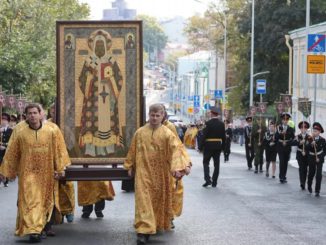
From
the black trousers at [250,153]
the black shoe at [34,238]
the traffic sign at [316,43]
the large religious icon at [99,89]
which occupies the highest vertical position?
the traffic sign at [316,43]

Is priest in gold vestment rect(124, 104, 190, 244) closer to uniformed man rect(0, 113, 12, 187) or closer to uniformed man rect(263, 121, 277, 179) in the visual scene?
uniformed man rect(0, 113, 12, 187)

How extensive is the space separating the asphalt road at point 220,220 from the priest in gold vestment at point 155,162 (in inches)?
21.7

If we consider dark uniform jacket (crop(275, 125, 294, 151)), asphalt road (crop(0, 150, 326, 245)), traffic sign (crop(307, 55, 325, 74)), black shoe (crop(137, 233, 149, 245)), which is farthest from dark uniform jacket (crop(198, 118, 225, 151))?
black shoe (crop(137, 233, 149, 245))

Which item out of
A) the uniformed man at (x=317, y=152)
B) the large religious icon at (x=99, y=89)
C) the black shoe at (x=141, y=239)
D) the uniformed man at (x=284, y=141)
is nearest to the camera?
the black shoe at (x=141, y=239)

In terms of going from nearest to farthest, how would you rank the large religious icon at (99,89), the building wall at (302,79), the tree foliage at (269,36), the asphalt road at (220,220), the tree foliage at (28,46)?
1. the asphalt road at (220,220)
2. the large religious icon at (99,89)
3. the tree foliage at (28,46)
4. the building wall at (302,79)
5. the tree foliage at (269,36)

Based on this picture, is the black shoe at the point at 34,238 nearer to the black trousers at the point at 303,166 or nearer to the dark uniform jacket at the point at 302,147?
the dark uniform jacket at the point at 302,147

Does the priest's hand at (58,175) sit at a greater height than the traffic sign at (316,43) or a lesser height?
lesser

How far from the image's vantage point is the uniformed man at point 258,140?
95.6 ft

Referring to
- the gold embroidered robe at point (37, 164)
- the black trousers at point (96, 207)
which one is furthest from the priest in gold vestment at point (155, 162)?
the black trousers at point (96, 207)

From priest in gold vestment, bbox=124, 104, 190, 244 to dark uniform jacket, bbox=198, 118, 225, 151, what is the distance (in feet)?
29.9

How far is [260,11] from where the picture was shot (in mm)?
67938

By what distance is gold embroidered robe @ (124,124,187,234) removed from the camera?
13.4m

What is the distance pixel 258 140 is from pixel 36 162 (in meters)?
16.3

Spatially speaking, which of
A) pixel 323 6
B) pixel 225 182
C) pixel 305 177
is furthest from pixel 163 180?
pixel 323 6
